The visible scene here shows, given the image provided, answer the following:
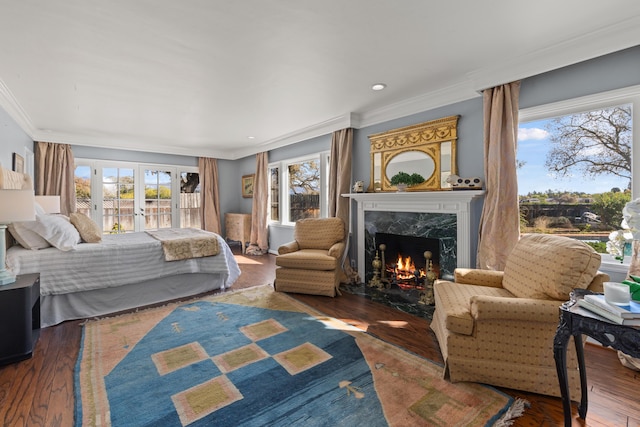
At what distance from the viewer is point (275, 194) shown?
6.30 metres

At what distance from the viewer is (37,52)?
238 cm

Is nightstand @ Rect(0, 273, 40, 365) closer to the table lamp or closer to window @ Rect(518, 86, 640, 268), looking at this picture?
the table lamp

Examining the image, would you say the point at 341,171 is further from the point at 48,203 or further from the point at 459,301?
the point at 48,203

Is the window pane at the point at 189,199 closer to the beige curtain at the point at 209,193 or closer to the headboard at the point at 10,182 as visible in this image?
the beige curtain at the point at 209,193

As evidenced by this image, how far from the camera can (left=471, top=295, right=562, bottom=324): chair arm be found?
5.62 ft

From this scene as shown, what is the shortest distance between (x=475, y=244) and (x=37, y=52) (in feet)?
13.9

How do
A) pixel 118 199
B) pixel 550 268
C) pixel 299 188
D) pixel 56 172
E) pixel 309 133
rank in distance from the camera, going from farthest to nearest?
pixel 118 199 → pixel 299 188 → pixel 56 172 → pixel 309 133 → pixel 550 268

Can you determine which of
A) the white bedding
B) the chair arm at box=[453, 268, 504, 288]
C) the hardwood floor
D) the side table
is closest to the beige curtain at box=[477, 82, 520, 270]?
the chair arm at box=[453, 268, 504, 288]

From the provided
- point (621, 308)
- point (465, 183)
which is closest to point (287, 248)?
point (465, 183)

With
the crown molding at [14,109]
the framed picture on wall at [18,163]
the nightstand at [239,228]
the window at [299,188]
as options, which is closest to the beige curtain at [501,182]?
the window at [299,188]

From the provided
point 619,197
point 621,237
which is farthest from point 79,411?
point 619,197

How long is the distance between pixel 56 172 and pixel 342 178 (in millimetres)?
4969

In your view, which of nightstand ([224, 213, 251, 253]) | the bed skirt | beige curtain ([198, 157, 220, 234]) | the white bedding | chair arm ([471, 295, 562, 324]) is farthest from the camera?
beige curtain ([198, 157, 220, 234])

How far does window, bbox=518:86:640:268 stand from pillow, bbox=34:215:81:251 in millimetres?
4427
